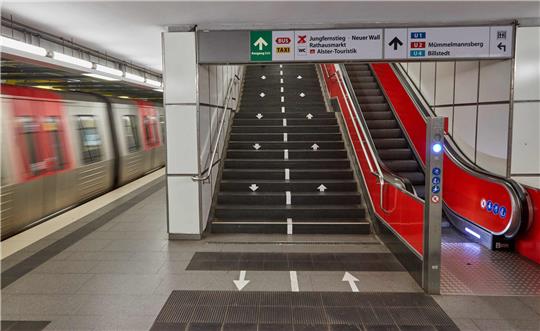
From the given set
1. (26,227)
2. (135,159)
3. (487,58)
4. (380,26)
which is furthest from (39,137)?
(487,58)

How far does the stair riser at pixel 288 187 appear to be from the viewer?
20.9 ft

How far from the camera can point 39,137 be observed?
5973mm

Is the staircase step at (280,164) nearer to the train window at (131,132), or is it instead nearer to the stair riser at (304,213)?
the stair riser at (304,213)

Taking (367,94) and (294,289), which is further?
(367,94)

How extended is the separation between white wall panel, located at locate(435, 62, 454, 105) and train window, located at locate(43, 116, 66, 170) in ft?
20.2

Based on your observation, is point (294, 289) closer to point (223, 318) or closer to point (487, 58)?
point (223, 318)

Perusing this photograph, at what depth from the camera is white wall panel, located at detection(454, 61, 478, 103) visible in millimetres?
5655

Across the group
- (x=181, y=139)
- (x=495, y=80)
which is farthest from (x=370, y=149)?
(x=181, y=139)

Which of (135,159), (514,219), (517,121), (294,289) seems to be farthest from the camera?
(135,159)

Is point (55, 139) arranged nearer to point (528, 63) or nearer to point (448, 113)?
point (448, 113)

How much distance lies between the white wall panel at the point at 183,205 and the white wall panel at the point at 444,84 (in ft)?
13.3

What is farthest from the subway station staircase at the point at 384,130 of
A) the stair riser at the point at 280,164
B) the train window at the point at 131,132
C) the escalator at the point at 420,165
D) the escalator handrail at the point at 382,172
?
the train window at the point at 131,132

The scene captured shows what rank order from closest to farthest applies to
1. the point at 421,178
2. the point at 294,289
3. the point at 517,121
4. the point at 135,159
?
1. the point at 294,289
2. the point at 517,121
3. the point at 421,178
4. the point at 135,159

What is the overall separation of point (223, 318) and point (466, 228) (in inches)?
149
